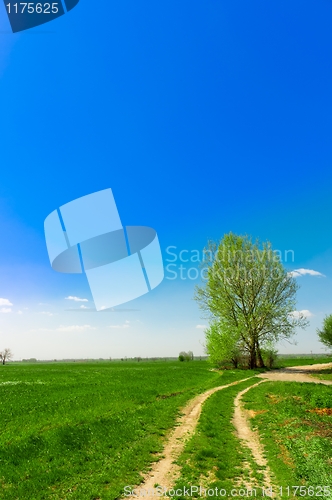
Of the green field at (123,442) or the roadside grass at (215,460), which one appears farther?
the green field at (123,442)

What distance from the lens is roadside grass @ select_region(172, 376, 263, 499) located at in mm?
10766

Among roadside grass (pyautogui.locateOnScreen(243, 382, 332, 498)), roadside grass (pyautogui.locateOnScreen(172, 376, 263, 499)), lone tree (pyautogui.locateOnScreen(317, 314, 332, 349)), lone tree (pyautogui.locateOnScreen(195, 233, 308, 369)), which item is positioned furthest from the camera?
lone tree (pyautogui.locateOnScreen(317, 314, 332, 349))

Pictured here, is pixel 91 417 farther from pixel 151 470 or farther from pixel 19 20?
pixel 19 20

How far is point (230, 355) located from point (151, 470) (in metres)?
46.8

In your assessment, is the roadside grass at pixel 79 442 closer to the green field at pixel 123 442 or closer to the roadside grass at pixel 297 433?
the green field at pixel 123 442

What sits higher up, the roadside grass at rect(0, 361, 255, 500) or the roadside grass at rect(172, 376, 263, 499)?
the roadside grass at rect(0, 361, 255, 500)

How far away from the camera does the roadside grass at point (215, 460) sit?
10766mm

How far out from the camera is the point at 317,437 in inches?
572

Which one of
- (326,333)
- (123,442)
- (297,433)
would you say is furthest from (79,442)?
(326,333)

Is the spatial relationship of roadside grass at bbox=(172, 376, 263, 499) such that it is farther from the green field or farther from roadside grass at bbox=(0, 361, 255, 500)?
roadside grass at bbox=(0, 361, 255, 500)

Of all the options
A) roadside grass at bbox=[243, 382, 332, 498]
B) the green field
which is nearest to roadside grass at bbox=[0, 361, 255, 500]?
the green field

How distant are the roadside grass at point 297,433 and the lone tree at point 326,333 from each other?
186 ft

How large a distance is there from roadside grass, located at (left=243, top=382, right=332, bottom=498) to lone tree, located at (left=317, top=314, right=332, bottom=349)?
5683 centimetres

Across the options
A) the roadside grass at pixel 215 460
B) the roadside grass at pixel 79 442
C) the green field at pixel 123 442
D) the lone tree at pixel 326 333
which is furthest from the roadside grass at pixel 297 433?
the lone tree at pixel 326 333
